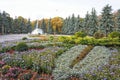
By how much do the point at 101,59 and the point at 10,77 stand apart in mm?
7353

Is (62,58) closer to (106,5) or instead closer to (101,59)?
(101,59)

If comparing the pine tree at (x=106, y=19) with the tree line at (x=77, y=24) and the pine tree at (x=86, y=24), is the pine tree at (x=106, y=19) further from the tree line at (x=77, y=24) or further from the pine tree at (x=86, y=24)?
the pine tree at (x=86, y=24)

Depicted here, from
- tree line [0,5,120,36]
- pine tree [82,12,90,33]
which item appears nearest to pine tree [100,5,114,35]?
tree line [0,5,120,36]

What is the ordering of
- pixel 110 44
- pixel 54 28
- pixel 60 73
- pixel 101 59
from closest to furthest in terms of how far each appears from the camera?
pixel 60 73 → pixel 101 59 → pixel 110 44 → pixel 54 28

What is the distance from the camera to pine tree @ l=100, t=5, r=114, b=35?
4016cm

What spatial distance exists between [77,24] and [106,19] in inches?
1097

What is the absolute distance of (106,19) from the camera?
1588 inches

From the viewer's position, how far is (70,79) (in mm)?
11828

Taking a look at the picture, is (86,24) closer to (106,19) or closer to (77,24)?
(77,24)

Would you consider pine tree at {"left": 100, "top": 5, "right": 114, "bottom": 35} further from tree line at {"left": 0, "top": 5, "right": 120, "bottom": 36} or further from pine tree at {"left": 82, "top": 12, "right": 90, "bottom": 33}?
pine tree at {"left": 82, "top": 12, "right": 90, "bottom": 33}

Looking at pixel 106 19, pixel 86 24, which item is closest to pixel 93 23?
pixel 86 24

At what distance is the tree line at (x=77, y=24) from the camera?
1593 inches

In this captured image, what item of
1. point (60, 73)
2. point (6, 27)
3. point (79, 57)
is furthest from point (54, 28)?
point (60, 73)

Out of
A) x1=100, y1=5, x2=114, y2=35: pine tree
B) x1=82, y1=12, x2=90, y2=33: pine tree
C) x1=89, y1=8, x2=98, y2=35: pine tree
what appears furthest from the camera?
x1=82, y1=12, x2=90, y2=33: pine tree
